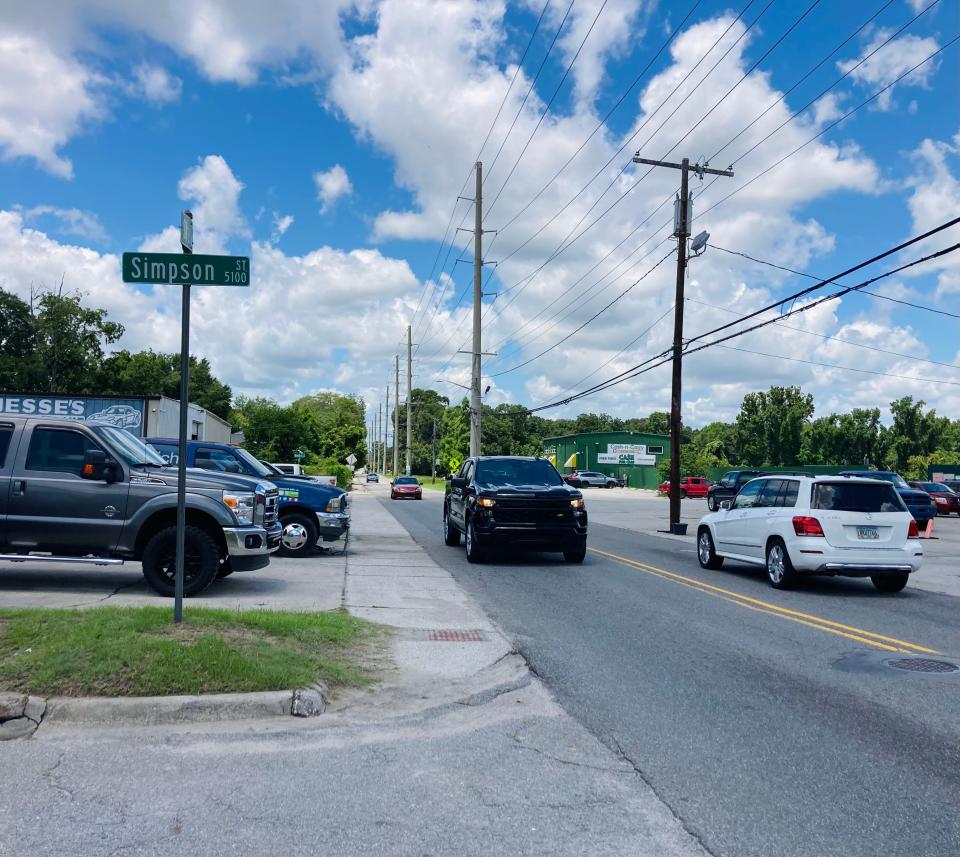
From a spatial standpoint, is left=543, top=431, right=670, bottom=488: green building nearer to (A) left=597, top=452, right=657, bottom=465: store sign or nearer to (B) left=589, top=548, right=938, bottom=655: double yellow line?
(A) left=597, top=452, right=657, bottom=465: store sign

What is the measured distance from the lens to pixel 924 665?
26.1 feet

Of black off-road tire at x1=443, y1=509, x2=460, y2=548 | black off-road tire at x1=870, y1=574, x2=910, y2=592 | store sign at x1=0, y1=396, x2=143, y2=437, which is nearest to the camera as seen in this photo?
black off-road tire at x1=870, y1=574, x2=910, y2=592

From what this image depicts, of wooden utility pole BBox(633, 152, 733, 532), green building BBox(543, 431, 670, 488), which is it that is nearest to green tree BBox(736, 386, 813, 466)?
green building BBox(543, 431, 670, 488)

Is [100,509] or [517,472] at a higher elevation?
[517,472]

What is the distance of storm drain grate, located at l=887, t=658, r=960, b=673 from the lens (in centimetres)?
775

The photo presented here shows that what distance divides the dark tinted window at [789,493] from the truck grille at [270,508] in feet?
24.3

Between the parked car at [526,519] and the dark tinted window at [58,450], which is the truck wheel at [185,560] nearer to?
the dark tinted window at [58,450]

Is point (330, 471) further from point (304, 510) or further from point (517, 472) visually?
point (304, 510)

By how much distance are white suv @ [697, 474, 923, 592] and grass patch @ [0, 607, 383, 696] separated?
23.6 feet

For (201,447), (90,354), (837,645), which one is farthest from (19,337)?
(837,645)

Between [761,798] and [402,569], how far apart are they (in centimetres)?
1023

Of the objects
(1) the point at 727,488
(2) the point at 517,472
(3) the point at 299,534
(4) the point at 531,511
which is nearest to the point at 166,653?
(3) the point at 299,534

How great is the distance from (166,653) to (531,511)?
9627 millimetres

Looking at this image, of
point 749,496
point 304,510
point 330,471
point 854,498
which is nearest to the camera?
point 854,498
